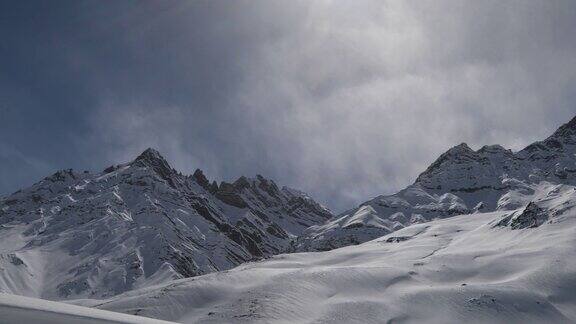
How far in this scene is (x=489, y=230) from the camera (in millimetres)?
109188

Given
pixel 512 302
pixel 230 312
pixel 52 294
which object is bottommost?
pixel 512 302

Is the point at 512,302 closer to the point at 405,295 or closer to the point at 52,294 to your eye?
the point at 405,295

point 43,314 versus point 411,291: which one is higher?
point 43,314

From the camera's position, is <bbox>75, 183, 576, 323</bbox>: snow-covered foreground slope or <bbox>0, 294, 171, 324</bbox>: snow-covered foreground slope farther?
<bbox>75, 183, 576, 323</bbox>: snow-covered foreground slope

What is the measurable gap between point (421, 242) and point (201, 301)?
68542mm

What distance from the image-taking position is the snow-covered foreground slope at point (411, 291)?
177ft

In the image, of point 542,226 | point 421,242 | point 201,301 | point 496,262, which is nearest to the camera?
point 201,301

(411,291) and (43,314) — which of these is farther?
(411,291)

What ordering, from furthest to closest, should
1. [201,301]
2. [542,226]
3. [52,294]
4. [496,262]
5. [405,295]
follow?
1. [52,294]
2. [542,226]
3. [496,262]
4. [201,301]
5. [405,295]

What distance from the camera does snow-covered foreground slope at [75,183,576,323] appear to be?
5409cm

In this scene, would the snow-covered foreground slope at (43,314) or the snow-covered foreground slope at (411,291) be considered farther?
the snow-covered foreground slope at (411,291)

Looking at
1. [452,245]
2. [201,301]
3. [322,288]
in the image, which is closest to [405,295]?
[322,288]

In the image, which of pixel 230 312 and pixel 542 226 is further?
pixel 542 226

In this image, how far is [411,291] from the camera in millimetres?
61344
